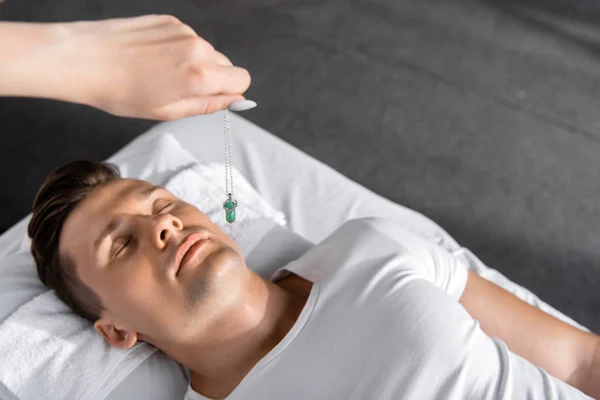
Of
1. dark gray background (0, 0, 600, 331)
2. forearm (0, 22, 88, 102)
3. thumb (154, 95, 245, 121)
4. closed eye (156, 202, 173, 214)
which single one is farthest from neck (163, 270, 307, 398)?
dark gray background (0, 0, 600, 331)

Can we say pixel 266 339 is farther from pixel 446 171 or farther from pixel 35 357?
pixel 446 171

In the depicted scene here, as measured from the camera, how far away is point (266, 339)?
1356mm

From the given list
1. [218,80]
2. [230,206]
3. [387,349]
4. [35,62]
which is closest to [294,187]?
[230,206]

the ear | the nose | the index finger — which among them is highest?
the index finger

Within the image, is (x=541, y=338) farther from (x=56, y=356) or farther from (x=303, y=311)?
(x=56, y=356)

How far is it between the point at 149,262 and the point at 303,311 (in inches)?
13.4

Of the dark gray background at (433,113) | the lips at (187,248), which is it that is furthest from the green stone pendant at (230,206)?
the dark gray background at (433,113)

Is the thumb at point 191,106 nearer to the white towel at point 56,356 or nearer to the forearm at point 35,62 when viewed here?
the forearm at point 35,62

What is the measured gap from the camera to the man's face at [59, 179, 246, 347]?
125cm

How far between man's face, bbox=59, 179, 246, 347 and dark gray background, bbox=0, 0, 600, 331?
3.41 ft

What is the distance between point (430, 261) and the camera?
1.40 metres

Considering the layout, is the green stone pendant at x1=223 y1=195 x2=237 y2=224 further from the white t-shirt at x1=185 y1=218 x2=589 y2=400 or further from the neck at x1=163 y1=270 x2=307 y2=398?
the white t-shirt at x1=185 y1=218 x2=589 y2=400

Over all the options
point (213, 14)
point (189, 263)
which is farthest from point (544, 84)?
point (189, 263)

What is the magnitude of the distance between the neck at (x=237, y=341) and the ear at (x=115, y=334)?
85 mm
